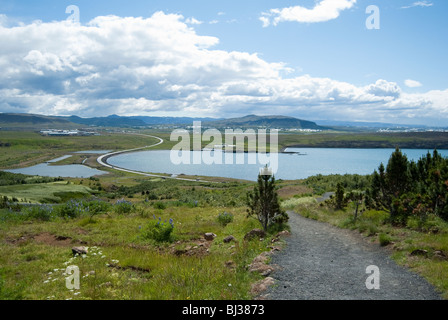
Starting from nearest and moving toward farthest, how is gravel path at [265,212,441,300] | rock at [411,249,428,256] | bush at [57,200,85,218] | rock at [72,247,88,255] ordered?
1. gravel path at [265,212,441,300]
2. rock at [411,249,428,256]
3. rock at [72,247,88,255]
4. bush at [57,200,85,218]

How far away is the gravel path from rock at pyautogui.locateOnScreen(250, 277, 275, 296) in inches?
5.6

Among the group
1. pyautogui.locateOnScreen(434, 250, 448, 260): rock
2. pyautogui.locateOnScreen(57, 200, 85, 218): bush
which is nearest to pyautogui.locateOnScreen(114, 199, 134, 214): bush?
pyautogui.locateOnScreen(57, 200, 85, 218): bush

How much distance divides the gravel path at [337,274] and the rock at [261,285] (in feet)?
0.47

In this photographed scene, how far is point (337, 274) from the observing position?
801 centimetres

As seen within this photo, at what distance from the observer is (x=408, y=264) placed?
28.7 feet

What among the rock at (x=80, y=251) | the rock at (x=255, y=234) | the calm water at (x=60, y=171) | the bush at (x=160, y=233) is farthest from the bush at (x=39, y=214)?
the calm water at (x=60, y=171)

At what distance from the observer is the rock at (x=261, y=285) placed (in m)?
6.79

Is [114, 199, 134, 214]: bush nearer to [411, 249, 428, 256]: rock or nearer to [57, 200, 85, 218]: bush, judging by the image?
[57, 200, 85, 218]: bush

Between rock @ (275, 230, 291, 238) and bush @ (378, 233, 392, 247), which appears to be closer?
bush @ (378, 233, 392, 247)

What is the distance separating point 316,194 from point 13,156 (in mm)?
149050

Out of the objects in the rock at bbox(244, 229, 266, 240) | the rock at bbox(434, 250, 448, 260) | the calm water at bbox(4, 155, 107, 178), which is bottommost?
the calm water at bbox(4, 155, 107, 178)

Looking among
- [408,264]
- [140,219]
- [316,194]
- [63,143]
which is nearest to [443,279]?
[408,264]

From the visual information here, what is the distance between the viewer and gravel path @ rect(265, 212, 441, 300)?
666 centimetres
